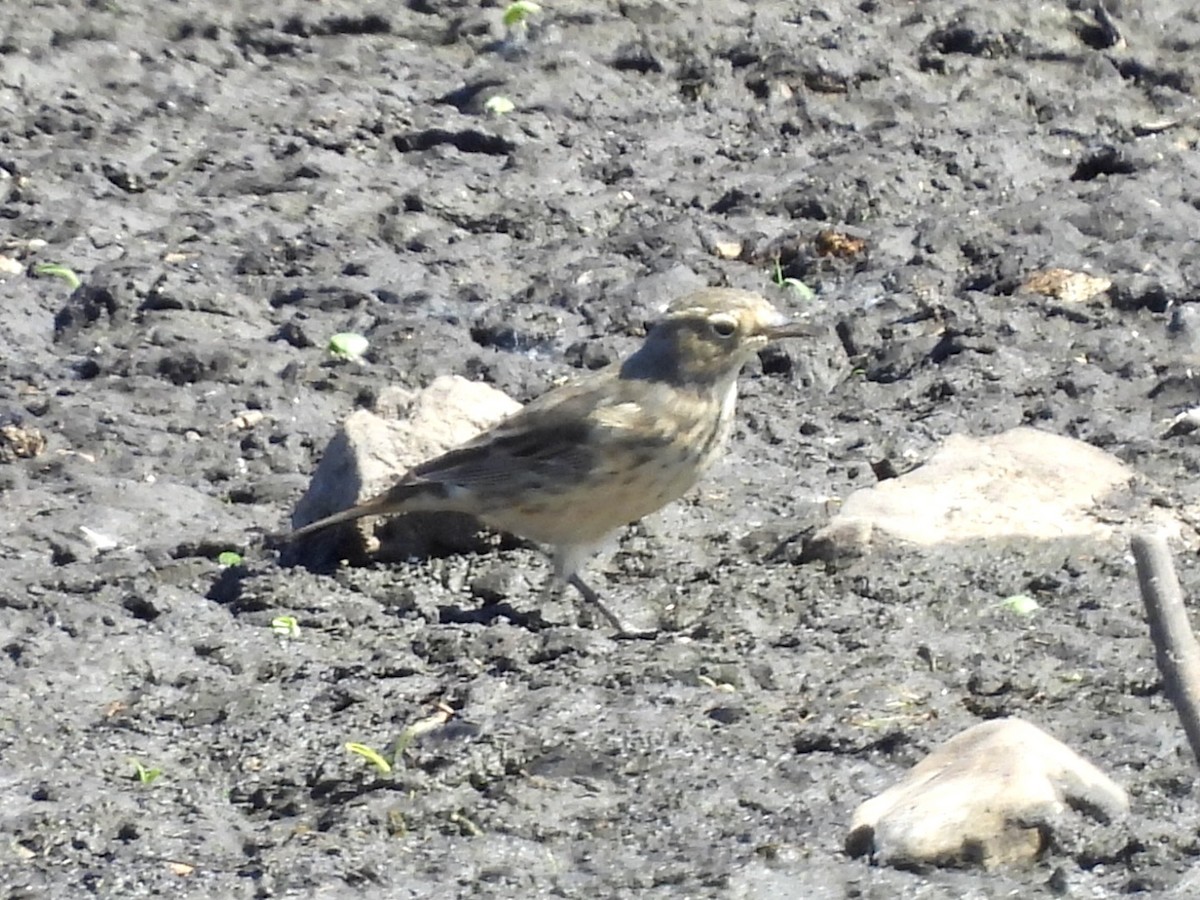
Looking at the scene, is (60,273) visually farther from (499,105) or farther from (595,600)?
(595,600)

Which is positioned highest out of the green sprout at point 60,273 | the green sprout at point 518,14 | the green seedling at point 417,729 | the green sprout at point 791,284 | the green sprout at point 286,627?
the green seedling at point 417,729

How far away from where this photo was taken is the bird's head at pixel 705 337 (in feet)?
21.6

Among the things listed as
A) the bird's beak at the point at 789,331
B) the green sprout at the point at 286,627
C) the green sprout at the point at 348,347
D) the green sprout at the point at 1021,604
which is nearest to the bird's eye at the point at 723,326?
the bird's beak at the point at 789,331

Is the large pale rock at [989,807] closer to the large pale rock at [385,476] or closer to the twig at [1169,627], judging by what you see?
the twig at [1169,627]

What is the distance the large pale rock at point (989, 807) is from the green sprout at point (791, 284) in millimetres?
4127

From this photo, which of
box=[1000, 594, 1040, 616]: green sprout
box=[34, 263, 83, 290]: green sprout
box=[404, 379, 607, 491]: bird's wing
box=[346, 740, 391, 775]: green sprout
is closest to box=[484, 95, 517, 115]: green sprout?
box=[34, 263, 83, 290]: green sprout

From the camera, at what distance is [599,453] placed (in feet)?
21.0

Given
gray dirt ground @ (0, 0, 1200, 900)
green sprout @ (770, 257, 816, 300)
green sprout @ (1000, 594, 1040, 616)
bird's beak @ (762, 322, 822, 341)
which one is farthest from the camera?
green sprout @ (770, 257, 816, 300)

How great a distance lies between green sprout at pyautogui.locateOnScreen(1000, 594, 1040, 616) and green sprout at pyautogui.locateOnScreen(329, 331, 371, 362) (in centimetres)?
290

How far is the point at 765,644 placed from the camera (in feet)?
19.3

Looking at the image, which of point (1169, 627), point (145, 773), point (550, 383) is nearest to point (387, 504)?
point (145, 773)

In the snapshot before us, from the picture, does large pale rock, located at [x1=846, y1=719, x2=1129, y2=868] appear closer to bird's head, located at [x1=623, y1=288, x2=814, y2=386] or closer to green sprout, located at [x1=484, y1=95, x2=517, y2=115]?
bird's head, located at [x1=623, y1=288, x2=814, y2=386]

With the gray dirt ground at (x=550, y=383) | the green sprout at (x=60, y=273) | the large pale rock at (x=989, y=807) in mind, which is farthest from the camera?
the green sprout at (x=60, y=273)

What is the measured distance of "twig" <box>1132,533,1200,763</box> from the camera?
2.99 metres
